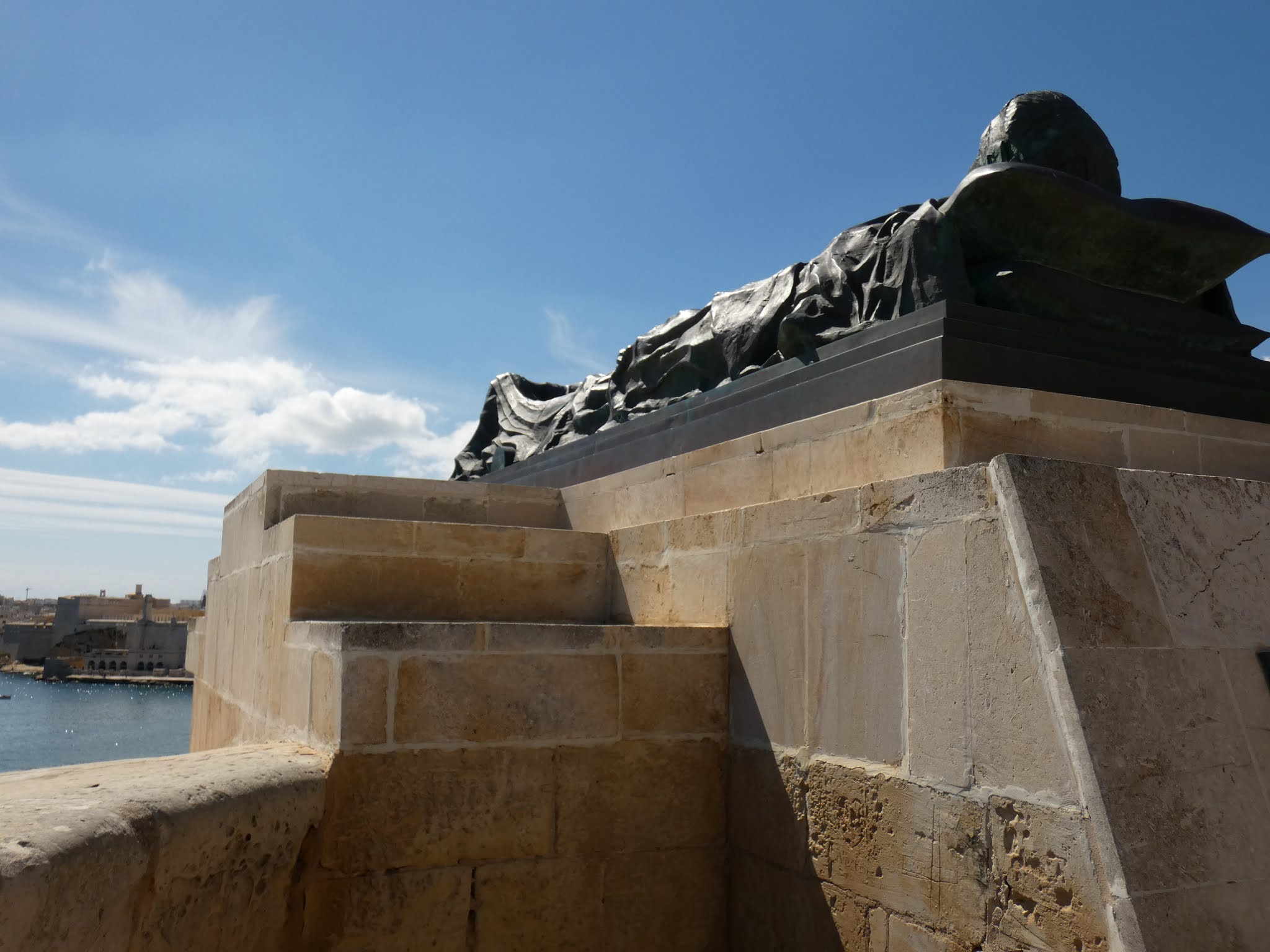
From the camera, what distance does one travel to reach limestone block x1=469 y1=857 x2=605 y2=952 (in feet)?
11.2

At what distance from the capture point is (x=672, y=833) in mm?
3688

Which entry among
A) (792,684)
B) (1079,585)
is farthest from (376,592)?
(1079,585)

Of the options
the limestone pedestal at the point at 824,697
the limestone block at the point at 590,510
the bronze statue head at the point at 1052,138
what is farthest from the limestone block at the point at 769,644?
the bronze statue head at the point at 1052,138

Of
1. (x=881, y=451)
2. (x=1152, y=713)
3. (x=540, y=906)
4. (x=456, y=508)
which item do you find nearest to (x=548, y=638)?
(x=540, y=906)

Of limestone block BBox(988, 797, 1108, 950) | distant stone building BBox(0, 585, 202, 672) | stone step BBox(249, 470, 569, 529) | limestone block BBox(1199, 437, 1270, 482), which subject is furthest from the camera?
distant stone building BBox(0, 585, 202, 672)

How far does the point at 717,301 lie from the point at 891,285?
1646 mm

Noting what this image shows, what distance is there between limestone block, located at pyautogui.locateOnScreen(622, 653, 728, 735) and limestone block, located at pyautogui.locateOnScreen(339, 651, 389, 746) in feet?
2.83

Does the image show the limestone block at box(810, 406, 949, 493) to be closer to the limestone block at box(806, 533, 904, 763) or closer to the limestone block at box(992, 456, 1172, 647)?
the limestone block at box(806, 533, 904, 763)

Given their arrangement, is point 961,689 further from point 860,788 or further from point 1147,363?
point 1147,363

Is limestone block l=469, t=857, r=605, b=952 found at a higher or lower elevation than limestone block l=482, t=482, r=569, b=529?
lower

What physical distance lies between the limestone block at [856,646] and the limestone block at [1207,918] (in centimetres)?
89

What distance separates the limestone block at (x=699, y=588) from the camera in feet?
12.9

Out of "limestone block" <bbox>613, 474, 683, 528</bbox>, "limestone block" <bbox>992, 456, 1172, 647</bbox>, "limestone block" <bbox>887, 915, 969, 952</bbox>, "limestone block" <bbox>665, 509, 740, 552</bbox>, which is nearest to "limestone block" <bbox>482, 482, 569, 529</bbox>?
"limestone block" <bbox>613, 474, 683, 528</bbox>

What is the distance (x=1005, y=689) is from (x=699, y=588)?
1.72 metres
